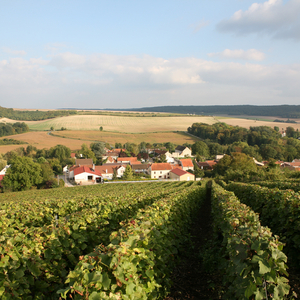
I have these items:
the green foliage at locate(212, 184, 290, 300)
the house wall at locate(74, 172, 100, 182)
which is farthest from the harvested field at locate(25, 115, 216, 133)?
the green foliage at locate(212, 184, 290, 300)

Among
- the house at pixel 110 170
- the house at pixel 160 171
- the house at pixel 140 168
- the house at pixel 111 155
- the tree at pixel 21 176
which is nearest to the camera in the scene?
the tree at pixel 21 176

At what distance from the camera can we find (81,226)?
19.2 ft

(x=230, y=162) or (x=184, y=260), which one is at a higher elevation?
(x=184, y=260)

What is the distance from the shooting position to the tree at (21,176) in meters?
42.8

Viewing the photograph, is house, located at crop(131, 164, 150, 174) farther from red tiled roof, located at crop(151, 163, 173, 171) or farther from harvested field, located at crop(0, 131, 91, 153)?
harvested field, located at crop(0, 131, 91, 153)

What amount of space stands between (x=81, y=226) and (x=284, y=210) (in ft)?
18.8

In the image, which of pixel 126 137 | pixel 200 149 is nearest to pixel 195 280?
pixel 200 149

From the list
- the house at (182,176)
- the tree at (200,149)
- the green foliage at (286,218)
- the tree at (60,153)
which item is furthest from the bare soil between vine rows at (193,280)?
the tree at (200,149)

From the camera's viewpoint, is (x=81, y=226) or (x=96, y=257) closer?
(x=96, y=257)

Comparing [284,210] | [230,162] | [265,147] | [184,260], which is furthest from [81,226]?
[265,147]

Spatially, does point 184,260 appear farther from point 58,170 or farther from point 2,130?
point 2,130

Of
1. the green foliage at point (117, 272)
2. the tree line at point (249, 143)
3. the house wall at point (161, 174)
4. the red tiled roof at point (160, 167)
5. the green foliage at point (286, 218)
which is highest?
the green foliage at point (117, 272)

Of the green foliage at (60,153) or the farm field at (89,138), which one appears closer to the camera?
the green foliage at (60,153)

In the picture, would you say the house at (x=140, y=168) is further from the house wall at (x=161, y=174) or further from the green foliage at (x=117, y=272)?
the green foliage at (x=117, y=272)
